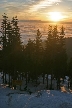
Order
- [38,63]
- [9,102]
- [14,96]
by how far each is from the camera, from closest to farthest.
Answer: [9,102] < [14,96] < [38,63]

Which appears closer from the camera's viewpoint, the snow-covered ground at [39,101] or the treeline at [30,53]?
the snow-covered ground at [39,101]

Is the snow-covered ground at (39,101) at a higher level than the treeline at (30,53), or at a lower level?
lower

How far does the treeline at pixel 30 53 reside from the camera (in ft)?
135

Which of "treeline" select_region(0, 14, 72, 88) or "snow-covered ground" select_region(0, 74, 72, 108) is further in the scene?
"treeline" select_region(0, 14, 72, 88)

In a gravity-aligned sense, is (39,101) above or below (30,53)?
below

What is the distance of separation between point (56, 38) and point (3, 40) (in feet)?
38.0

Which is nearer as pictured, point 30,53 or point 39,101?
point 39,101

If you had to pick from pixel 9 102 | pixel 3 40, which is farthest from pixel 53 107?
pixel 3 40

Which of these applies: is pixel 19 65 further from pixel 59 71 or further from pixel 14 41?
pixel 59 71

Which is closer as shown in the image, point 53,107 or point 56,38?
point 53,107

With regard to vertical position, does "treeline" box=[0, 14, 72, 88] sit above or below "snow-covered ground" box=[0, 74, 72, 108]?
above

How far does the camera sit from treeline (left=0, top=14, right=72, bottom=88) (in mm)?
41141

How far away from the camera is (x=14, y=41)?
3962cm

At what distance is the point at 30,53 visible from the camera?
1838 inches
